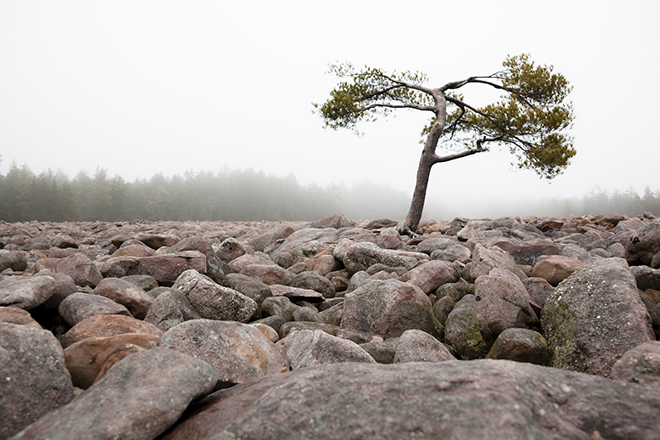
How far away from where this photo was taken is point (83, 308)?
2883 mm

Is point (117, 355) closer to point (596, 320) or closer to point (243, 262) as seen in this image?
point (596, 320)

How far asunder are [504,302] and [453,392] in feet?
7.23

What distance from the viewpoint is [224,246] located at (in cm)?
652

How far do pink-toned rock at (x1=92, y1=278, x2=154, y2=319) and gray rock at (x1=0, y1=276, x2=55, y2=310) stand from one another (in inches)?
18.8

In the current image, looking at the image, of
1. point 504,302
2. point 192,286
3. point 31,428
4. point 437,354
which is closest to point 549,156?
point 504,302

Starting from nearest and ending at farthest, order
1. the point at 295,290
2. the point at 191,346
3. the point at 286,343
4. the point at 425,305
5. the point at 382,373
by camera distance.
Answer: the point at 382,373 < the point at 191,346 < the point at 286,343 < the point at 425,305 < the point at 295,290

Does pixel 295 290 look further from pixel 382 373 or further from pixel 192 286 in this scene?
pixel 382 373

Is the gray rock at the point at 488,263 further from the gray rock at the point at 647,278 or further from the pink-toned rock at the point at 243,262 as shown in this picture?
the pink-toned rock at the point at 243,262

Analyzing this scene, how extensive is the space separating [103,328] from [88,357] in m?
0.61

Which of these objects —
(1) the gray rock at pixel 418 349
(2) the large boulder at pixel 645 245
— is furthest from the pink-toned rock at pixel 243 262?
(2) the large boulder at pixel 645 245

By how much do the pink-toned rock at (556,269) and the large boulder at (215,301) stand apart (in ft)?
11.2

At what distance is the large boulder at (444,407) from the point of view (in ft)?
3.50

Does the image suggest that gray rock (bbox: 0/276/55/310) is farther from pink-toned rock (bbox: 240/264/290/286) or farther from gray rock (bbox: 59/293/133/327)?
pink-toned rock (bbox: 240/264/290/286)

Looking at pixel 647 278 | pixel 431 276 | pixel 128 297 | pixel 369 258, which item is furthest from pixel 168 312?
pixel 647 278
